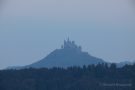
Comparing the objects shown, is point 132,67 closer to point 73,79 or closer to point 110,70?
point 110,70

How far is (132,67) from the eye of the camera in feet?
231

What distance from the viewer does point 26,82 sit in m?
62.5

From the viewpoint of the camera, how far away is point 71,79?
217 feet

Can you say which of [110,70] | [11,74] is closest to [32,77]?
[11,74]

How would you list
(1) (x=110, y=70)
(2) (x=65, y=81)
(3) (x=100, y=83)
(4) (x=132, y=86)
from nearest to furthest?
(4) (x=132, y=86)
(3) (x=100, y=83)
(2) (x=65, y=81)
(1) (x=110, y=70)

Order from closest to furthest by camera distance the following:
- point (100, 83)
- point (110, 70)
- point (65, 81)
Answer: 1. point (100, 83)
2. point (65, 81)
3. point (110, 70)

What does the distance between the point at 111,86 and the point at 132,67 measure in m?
14.2

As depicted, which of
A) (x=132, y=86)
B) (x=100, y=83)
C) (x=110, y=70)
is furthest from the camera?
(x=110, y=70)

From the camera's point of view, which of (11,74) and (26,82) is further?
(11,74)

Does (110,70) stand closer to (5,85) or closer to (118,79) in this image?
(118,79)

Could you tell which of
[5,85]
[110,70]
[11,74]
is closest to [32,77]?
[11,74]

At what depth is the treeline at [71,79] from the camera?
58.2m

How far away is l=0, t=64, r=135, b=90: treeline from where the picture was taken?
58.2 meters

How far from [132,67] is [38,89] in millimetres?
11713
